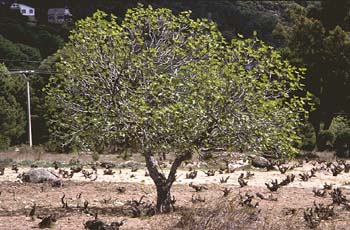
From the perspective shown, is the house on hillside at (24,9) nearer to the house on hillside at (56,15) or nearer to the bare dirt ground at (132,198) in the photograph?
the house on hillside at (56,15)

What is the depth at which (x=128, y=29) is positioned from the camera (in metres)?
8.10

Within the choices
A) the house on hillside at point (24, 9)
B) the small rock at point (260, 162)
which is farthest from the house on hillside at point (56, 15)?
the small rock at point (260, 162)

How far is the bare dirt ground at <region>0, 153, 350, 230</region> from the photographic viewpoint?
7438 millimetres

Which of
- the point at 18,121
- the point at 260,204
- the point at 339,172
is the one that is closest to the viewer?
the point at 260,204

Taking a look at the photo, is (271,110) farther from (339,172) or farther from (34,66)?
(34,66)

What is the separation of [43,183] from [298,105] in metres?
6.11

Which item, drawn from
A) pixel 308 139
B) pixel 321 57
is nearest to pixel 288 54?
pixel 321 57

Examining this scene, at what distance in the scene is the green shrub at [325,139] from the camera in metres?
27.3

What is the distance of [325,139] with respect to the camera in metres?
27.6

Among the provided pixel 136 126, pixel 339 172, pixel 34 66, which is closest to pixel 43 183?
pixel 136 126

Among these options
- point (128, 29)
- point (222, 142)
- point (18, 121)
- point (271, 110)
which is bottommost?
point (18, 121)

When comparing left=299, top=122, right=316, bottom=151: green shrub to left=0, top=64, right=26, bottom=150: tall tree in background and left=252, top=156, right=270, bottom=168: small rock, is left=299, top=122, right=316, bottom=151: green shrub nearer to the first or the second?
left=252, top=156, right=270, bottom=168: small rock

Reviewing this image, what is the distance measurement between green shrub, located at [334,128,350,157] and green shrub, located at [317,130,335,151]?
649 millimetres

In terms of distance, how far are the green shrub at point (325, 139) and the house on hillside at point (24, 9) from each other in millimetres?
54613
